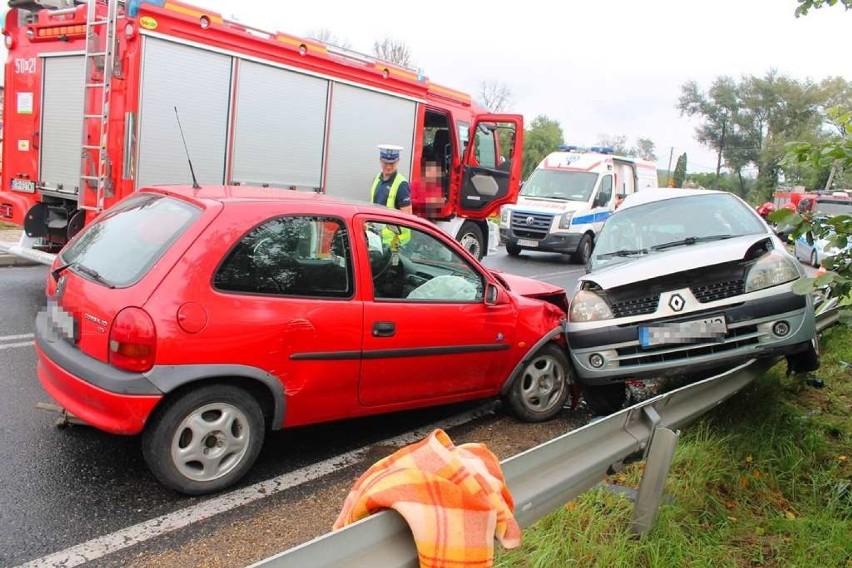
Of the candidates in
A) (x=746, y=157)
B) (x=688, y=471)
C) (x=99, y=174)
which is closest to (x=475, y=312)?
(x=688, y=471)

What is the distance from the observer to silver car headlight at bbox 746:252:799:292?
14.4ft

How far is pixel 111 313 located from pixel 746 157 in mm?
60725

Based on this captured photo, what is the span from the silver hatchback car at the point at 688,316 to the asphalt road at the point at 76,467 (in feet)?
3.76

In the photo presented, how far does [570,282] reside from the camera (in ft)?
38.1

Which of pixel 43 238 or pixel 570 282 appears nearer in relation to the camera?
pixel 43 238

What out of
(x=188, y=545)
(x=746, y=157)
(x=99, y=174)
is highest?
(x=746, y=157)

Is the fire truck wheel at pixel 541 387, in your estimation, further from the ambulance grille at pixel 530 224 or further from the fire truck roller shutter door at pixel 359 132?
the ambulance grille at pixel 530 224

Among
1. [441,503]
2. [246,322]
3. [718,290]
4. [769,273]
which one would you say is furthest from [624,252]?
[441,503]

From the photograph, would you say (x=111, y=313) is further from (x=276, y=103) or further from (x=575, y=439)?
(x=276, y=103)

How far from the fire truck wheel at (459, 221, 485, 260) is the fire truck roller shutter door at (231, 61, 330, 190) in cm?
345

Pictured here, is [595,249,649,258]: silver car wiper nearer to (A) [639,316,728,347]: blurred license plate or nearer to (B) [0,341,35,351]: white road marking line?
(A) [639,316,728,347]: blurred license plate

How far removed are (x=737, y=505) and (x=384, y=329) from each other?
2.03 meters

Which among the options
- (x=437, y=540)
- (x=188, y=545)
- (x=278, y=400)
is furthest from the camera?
(x=278, y=400)

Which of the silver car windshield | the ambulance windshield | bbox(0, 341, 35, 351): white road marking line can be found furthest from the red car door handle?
the ambulance windshield
